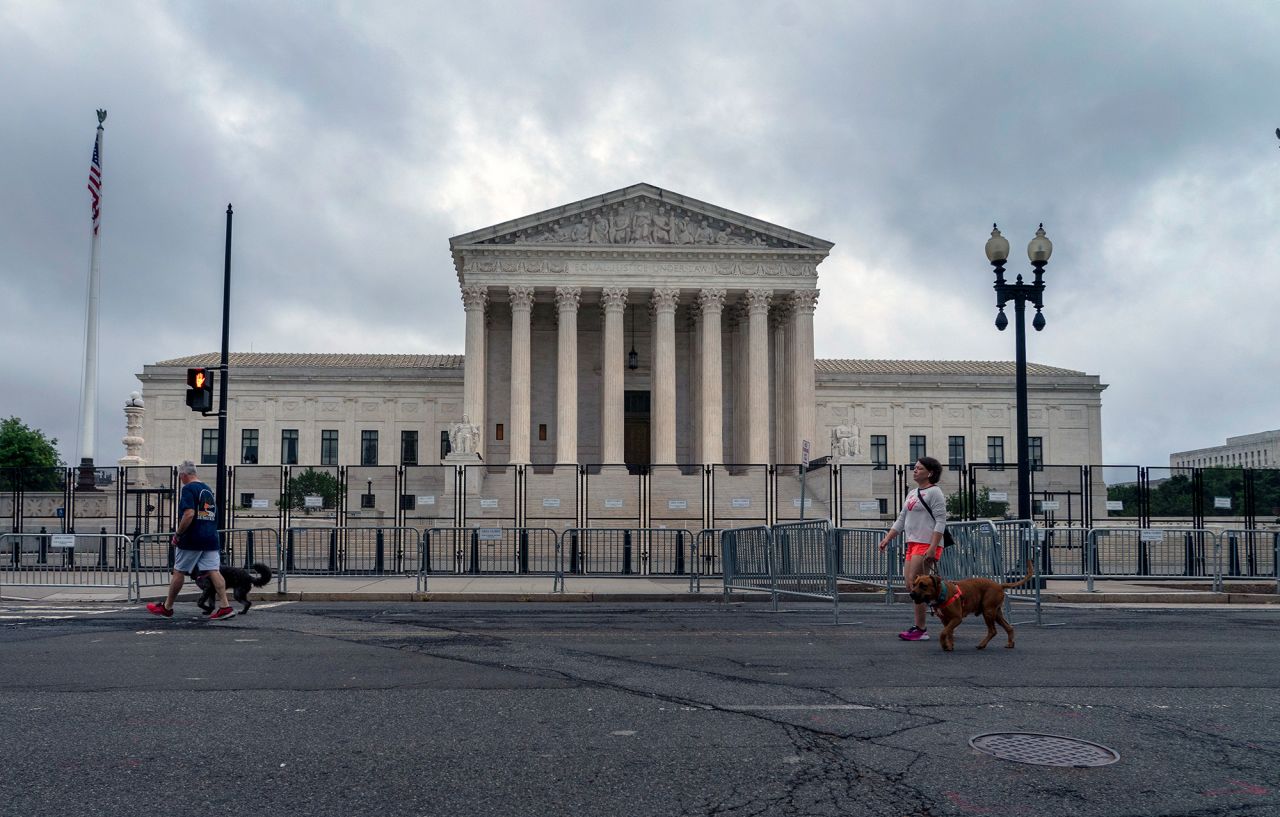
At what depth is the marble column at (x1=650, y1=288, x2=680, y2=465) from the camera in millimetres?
53688

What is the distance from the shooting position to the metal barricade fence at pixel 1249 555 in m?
21.6

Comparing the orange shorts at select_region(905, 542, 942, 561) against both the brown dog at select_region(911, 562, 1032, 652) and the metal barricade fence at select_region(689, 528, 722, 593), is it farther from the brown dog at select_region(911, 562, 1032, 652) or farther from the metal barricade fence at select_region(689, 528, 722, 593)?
the metal barricade fence at select_region(689, 528, 722, 593)

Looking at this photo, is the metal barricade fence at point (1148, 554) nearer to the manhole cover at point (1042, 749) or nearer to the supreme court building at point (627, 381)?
the manhole cover at point (1042, 749)

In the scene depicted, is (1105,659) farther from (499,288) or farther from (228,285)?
(499,288)

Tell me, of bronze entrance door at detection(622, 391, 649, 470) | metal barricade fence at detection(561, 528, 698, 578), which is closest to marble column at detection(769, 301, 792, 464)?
bronze entrance door at detection(622, 391, 649, 470)

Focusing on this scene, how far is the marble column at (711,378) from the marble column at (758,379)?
1562 millimetres

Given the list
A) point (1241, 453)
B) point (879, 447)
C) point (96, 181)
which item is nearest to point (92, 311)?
point (96, 181)

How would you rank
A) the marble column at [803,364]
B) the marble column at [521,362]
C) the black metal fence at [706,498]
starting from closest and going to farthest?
1. the black metal fence at [706,498]
2. the marble column at [521,362]
3. the marble column at [803,364]

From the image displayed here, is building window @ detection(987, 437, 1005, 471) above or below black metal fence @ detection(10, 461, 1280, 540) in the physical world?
above

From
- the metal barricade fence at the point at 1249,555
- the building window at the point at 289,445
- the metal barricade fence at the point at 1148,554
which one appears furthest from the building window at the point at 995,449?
the metal barricade fence at the point at 1148,554

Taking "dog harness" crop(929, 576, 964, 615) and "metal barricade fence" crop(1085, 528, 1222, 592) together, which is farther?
"metal barricade fence" crop(1085, 528, 1222, 592)

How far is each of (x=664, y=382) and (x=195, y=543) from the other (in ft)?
136

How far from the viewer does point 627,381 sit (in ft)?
206

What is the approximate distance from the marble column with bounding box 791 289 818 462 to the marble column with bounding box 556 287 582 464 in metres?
11.3
